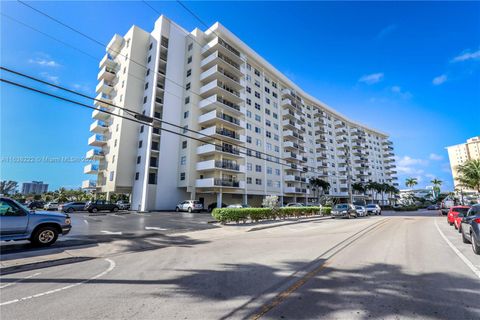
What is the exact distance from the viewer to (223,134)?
39906 millimetres

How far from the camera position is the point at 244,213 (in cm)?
1927

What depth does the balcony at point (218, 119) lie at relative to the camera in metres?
38.9

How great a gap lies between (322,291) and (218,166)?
33200 millimetres

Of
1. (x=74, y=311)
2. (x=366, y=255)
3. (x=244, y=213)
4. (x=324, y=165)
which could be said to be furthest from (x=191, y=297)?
(x=324, y=165)

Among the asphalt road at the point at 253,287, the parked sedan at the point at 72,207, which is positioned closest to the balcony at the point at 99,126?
the parked sedan at the point at 72,207

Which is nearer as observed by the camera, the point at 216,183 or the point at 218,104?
the point at 216,183

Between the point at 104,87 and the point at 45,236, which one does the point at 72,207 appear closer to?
the point at 104,87

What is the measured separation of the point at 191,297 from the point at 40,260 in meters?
6.16

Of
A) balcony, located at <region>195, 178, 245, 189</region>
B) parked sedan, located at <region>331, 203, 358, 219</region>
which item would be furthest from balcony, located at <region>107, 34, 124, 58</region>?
parked sedan, located at <region>331, 203, 358, 219</region>

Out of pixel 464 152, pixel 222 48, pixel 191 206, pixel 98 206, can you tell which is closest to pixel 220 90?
pixel 222 48

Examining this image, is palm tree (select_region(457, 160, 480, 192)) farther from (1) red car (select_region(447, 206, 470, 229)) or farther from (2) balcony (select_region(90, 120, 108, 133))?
(2) balcony (select_region(90, 120, 108, 133))

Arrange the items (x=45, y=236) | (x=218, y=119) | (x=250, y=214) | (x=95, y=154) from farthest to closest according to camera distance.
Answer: (x=95, y=154) → (x=218, y=119) → (x=250, y=214) → (x=45, y=236)

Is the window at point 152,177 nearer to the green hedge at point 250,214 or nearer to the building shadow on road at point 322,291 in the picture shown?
the green hedge at point 250,214

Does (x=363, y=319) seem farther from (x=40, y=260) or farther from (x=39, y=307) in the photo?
(x=40, y=260)
